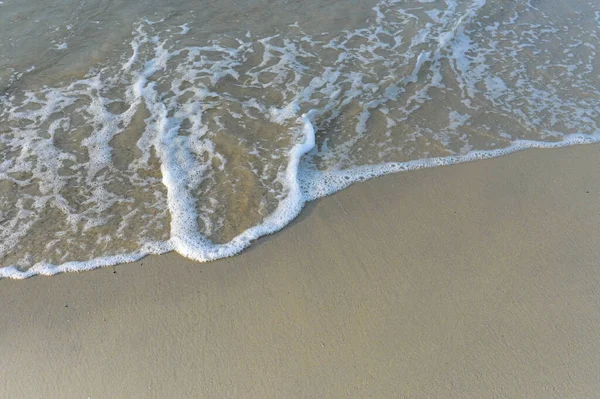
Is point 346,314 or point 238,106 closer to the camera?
point 346,314

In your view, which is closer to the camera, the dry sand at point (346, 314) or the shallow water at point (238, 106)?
the dry sand at point (346, 314)

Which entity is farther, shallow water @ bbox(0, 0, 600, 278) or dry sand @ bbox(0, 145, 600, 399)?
shallow water @ bbox(0, 0, 600, 278)

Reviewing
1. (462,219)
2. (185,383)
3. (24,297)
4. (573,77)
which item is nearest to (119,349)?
(185,383)

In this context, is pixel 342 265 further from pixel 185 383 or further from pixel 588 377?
pixel 588 377
